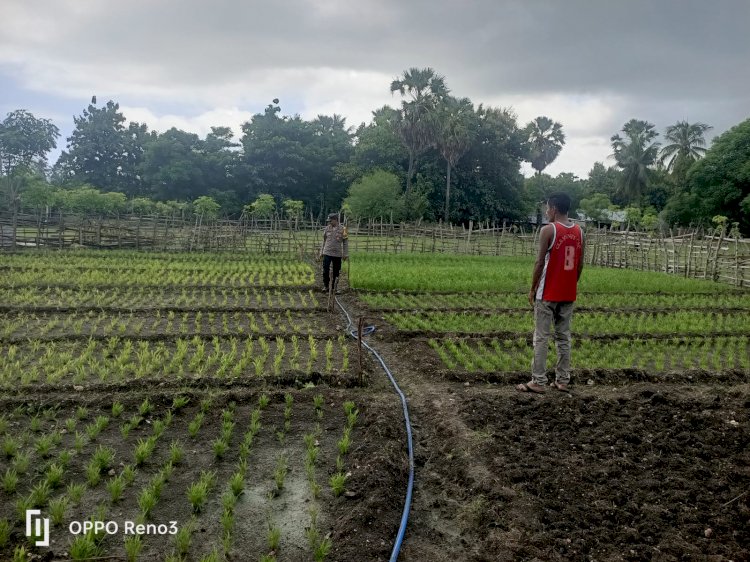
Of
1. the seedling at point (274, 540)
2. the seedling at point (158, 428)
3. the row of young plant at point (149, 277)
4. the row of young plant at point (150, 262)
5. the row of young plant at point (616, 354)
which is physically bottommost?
the seedling at point (274, 540)

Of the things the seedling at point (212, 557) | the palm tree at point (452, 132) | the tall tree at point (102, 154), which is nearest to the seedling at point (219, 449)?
the seedling at point (212, 557)

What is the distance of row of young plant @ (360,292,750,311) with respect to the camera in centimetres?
1245

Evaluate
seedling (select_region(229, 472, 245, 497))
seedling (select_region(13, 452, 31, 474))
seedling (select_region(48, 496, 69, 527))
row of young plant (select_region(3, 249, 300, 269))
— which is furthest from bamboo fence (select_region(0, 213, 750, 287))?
seedling (select_region(48, 496, 69, 527))

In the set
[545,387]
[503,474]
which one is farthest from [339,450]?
[545,387]

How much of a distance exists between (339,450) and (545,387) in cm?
273

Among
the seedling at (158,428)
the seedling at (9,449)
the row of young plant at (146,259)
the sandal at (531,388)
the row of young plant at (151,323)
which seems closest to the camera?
Answer: the seedling at (9,449)

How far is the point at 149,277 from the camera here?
14.8m

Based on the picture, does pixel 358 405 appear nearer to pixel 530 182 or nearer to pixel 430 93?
→ pixel 430 93

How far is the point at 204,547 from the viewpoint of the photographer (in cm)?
337

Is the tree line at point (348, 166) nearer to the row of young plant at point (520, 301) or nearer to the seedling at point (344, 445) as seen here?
the row of young plant at point (520, 301)

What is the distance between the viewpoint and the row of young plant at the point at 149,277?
13414 mm

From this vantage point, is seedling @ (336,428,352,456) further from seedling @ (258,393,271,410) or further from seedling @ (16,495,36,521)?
seedling @ (16,495,36,521)

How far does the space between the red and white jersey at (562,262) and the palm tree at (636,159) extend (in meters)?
51.0

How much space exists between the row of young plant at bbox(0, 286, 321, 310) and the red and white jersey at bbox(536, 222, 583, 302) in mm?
6603
